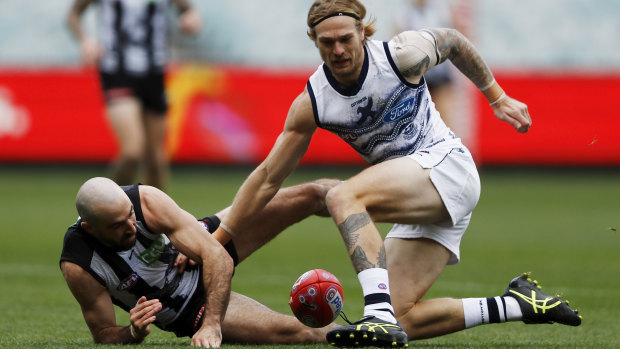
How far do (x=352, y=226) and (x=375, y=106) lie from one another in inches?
27.6

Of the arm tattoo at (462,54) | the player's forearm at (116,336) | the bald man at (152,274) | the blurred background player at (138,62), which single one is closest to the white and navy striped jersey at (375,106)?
the arm tattoo at (462,54)

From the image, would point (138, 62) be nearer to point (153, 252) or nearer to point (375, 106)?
point (153, 252)

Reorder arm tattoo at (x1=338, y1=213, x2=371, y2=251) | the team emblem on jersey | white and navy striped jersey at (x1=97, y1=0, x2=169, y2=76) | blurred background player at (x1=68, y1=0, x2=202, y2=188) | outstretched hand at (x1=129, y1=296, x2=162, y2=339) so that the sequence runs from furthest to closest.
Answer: white and navy striped jersey at (x1=97, y1=0, x2=169, y2=76), blurred background player at (x1=68, y1=0, x2=202, y2=188), the team emblem on jersey, arm tattoo at (x1=338, y1=213, x2=371, y2=251), outstretched hand at (x1=129, y1=296, x2=162, y2=339)

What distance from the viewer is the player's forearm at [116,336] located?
524cm

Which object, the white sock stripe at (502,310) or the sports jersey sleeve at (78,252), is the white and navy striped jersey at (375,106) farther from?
the sports jersey sleeve at (78,252)

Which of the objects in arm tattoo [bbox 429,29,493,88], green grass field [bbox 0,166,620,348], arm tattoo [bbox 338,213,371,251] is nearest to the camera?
arm tattoo [bbox 338,213,371,251]

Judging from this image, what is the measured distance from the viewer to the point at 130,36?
10859 mm

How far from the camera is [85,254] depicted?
205 inches

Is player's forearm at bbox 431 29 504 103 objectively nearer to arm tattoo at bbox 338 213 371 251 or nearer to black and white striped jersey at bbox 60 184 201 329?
arm tattoo at bbox 338 213 371 251

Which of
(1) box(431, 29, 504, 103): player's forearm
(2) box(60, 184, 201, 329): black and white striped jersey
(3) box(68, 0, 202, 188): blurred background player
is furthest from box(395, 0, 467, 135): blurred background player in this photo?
(2) box(60, 184, 201, 329): black and white striped jersey

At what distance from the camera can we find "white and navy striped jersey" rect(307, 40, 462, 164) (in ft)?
17.7

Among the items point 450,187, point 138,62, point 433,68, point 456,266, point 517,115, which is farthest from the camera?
point 433,68

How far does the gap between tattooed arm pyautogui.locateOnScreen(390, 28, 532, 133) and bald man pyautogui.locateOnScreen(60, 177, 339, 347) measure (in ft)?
4.63

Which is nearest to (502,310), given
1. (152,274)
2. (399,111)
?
(399,111)
